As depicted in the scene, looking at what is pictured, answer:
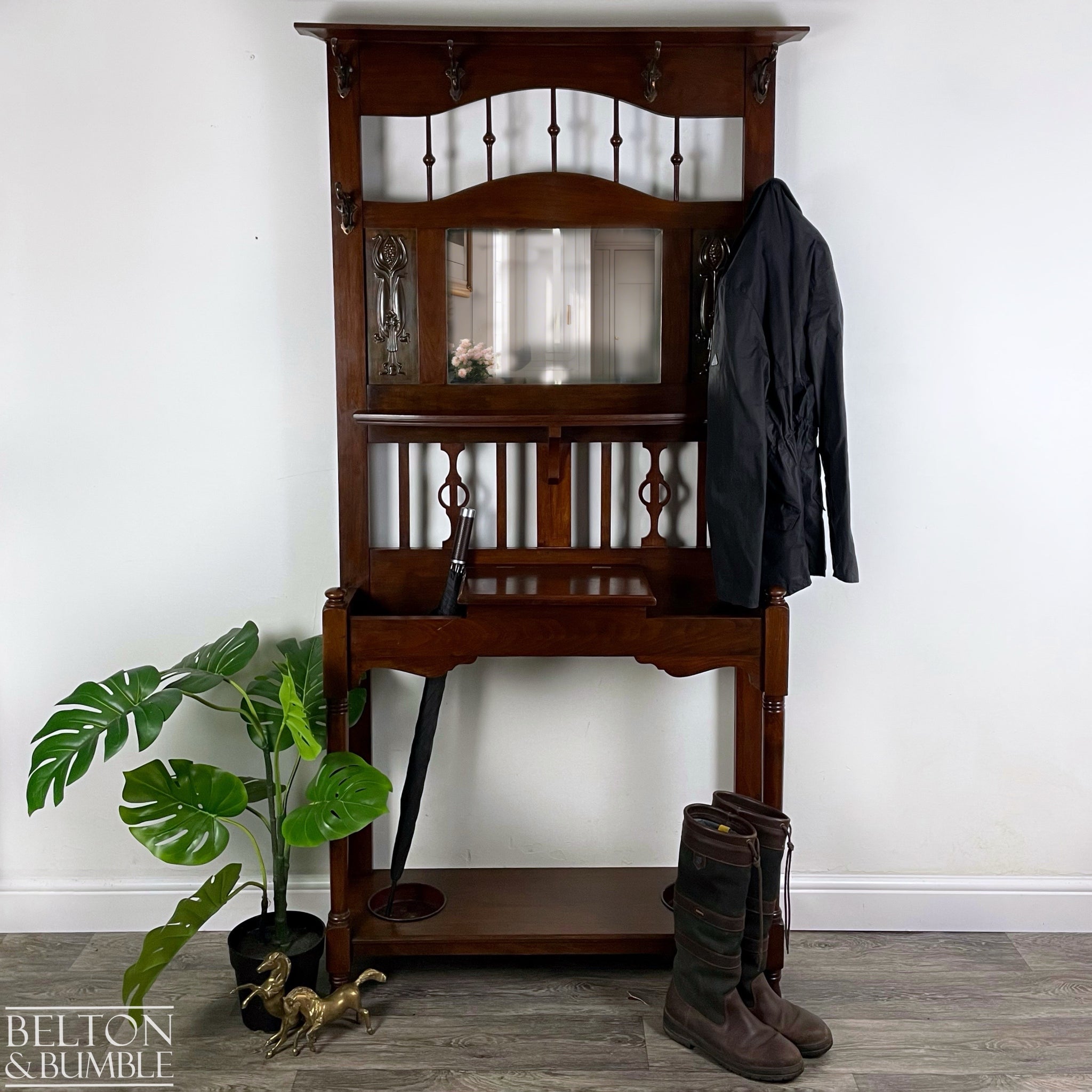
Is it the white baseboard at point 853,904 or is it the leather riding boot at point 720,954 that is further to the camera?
the white baseboard at point 853,904

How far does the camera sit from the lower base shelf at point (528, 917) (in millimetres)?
2229

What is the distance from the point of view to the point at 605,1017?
215 centimetres

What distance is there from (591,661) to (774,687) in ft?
1.71

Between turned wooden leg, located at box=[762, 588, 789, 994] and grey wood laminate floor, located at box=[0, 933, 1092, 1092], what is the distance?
328 mm

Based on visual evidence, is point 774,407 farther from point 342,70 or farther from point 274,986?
point 274,986

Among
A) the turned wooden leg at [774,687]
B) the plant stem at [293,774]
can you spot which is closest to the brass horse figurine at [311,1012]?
the plant stem at [293,774]

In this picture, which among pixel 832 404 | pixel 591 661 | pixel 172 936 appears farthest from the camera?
pixel 591 661

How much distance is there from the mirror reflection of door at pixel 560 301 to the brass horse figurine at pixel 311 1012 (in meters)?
1.33

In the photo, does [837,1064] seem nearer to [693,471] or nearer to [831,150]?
[693,471]

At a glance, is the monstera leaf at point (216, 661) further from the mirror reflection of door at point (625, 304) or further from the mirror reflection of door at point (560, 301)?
the mirror reflection of door at point (625, 304)

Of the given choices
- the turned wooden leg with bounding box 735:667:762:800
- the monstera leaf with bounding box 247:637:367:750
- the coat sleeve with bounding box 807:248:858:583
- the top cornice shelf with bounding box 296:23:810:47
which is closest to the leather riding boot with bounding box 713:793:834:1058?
the turned wooden leg with bounding box 735:667:762:800

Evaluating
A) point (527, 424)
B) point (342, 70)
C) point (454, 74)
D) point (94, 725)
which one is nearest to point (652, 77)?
point (454, 74)

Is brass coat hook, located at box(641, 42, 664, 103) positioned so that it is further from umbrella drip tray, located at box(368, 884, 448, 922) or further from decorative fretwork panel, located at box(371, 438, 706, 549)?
umbrella drip tray, located at box(368, 884, 448, 922)

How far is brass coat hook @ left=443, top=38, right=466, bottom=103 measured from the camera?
7.15 ft
